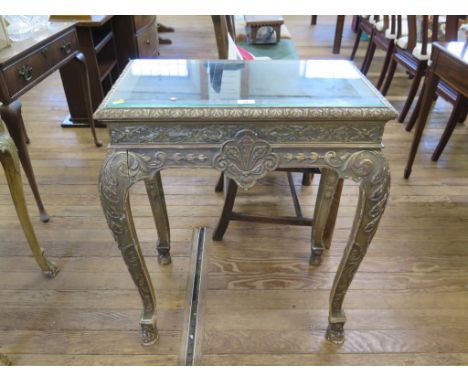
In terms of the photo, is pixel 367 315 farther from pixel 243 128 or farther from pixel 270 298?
pixel 243 128

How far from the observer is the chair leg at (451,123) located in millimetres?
1941

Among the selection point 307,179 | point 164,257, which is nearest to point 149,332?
point 164,257

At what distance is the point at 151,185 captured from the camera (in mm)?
1247

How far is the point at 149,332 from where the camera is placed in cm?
114

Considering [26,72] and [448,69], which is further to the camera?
[448,69]

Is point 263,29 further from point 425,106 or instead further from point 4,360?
point 4,360

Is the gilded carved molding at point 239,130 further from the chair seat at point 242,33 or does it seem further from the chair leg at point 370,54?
the chair leg at point 370,54

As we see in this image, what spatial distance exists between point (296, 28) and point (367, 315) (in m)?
4.41

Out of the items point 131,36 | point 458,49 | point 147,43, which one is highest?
point 458,49

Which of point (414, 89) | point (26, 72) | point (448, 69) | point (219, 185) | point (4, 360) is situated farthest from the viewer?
point (414, 89)

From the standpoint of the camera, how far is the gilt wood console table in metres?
0.77

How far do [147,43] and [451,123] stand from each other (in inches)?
87.7

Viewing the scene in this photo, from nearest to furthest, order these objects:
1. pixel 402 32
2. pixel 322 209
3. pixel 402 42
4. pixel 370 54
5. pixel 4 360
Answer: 1. pixel 4 360
2. pixel 322 209
3. pixel 402 42
4. pixel 402 32
5. pixel 370 54
